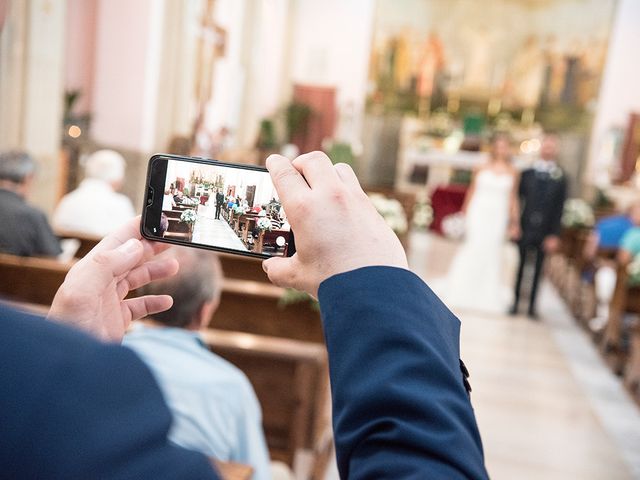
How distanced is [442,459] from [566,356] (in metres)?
7.01

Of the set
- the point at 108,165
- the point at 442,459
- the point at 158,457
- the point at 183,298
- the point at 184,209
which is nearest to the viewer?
the point at 158,457

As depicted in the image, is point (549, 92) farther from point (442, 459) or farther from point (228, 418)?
point (442, 459)

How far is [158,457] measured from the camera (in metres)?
0.42

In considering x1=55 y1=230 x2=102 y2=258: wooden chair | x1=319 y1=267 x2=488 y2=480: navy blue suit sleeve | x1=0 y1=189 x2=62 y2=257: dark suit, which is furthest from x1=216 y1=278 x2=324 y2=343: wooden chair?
x1=319 y1=267 x2=488 y2=480: navy blue suit sleeve

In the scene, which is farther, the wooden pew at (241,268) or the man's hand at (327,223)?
the wooden pew at (241,268)

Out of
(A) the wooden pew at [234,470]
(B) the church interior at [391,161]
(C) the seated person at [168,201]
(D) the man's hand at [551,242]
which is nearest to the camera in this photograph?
(C) the seated person at [168,201]

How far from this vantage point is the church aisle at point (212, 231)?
1017mm

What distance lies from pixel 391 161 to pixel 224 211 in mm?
18911

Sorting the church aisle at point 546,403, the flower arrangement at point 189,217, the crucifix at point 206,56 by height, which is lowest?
the church aisle at point 546,403

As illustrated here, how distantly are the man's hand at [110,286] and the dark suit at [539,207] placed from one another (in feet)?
24.9

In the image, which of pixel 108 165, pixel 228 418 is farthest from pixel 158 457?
pixel 108 165

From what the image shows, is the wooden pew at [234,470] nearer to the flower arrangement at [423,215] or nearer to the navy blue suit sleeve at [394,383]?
the navy blue suit sleeve at [394,383]

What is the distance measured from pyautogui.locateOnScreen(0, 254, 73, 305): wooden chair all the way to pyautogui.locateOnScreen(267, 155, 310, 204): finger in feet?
10.6

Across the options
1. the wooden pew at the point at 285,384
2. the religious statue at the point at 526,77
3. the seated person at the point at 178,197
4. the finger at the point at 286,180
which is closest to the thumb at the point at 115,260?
the seated person at the point at 178,197
